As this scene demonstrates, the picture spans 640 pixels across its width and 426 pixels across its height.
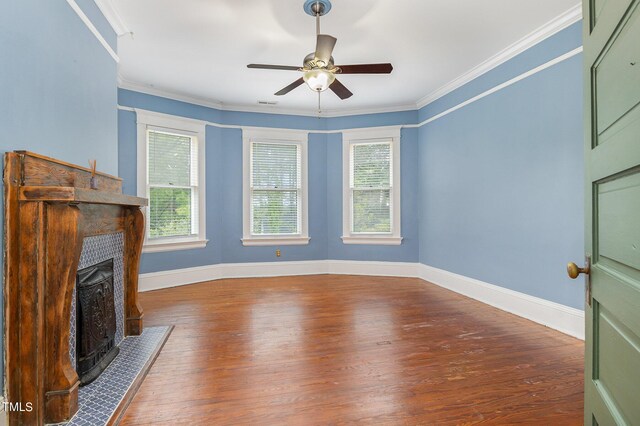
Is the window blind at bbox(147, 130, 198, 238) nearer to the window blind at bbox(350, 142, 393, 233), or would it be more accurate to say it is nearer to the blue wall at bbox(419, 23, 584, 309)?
the window blind at bbox(350, 142, 393, 233)

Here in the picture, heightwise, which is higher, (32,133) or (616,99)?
(32,133)

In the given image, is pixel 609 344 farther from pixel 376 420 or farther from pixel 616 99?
pixel 376 420

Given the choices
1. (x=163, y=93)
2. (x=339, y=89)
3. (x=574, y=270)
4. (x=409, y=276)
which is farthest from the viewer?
(x=409, y=276)

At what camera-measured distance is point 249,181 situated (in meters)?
5.29

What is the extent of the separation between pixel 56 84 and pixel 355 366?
262 centimetres

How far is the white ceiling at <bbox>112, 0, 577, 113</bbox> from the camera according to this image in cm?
271

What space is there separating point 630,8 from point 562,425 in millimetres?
1907

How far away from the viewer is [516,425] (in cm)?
169

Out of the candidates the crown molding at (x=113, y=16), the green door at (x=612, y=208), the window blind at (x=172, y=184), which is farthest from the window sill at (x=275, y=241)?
the green door at (x=612, y=208)

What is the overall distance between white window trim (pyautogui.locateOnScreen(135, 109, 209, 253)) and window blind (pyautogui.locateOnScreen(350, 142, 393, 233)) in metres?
2.40

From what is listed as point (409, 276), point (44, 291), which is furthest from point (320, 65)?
point (409, 276)

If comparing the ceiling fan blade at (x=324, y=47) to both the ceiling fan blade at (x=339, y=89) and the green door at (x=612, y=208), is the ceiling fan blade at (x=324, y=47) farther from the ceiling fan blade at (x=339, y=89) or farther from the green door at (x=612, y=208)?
the green door at (x=612, y=208)

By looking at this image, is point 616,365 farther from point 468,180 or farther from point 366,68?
point 468,180

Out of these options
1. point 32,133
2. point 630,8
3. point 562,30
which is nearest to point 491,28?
point 562,30
